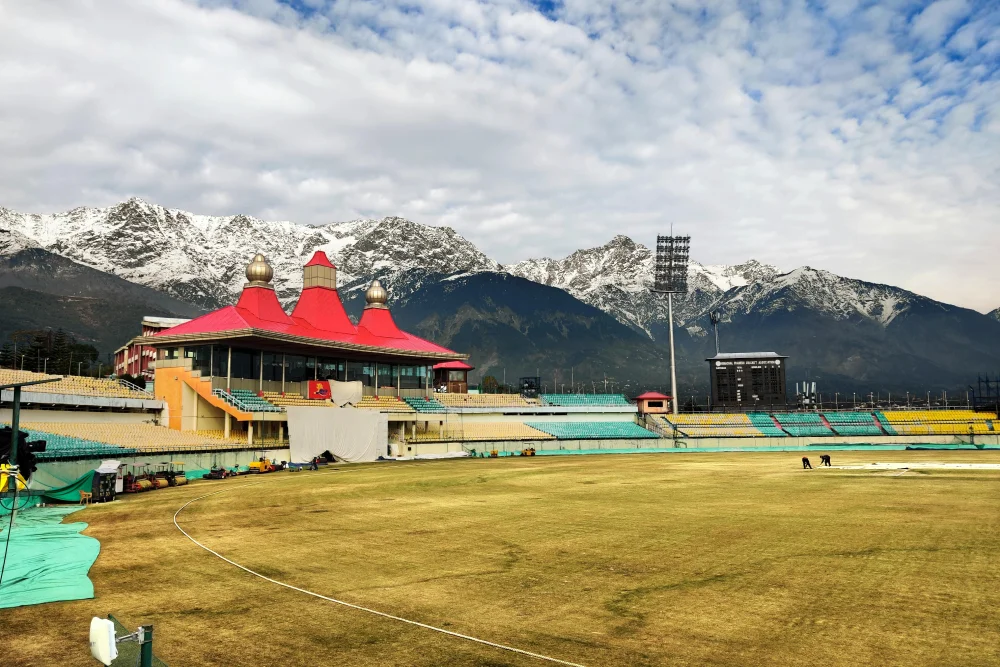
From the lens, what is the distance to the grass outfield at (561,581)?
1068 centimetres

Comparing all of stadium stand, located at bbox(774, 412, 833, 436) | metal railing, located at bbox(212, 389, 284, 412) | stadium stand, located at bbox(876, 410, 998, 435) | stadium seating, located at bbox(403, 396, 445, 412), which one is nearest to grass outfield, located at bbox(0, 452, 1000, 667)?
metal railing, located at bbox(212, 389, 284, 412)

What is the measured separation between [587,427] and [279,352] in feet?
135

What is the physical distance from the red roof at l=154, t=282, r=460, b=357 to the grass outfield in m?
38.6

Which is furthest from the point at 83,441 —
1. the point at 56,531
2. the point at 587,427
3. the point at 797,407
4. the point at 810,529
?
the point at 797,407

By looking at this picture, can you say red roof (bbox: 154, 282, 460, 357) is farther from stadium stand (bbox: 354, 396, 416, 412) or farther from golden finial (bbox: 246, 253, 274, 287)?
stadium stand (bbox: 354, 396, 416, 412)

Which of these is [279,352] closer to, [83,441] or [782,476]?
[83,441]

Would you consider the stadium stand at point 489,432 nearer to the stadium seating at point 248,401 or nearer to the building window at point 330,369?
the building window at point 330,369

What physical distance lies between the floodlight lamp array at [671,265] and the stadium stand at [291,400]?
60.0 metres

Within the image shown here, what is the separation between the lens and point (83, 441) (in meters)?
44.5

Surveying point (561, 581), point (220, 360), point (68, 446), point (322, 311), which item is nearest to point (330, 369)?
point (322, 311)

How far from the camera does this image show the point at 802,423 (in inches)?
3649

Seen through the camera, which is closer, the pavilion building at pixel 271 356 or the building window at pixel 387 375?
the pavilion building at pixel 271 356

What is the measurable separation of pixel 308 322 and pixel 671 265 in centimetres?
6049

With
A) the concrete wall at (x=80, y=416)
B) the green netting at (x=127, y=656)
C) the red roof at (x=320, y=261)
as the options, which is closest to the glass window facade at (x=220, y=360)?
the concrete wall at (x=80, y=416)
